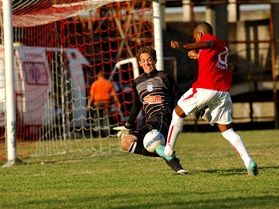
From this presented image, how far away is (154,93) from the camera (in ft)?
40.0

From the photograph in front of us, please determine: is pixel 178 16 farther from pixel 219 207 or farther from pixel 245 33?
pixel 219 207

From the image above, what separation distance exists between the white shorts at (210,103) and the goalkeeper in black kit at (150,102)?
2.38ft

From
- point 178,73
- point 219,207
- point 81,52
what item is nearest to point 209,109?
point 219,207

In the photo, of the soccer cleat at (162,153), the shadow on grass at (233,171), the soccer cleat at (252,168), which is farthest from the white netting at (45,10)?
the soccer cleat at (252,168)

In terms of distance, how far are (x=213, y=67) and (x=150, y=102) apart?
125cm

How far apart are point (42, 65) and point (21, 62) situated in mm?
694

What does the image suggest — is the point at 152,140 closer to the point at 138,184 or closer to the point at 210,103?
the point at 210,103

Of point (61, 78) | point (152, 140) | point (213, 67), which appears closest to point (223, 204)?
point (213, 67)

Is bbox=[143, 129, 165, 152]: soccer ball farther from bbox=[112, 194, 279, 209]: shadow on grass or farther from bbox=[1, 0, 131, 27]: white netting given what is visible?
bbox=[1, 0, 131, 27]: white netting

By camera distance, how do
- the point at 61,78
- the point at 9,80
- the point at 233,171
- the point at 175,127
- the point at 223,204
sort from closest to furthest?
the point at 223,204
the point at 175,127
the point at 233,171
the point at 9,80
the point at 61,78

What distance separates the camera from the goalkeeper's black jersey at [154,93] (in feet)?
40.0

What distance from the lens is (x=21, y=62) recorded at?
24.0m

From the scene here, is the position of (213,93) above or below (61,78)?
below

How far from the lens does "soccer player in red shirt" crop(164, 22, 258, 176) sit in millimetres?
11219
